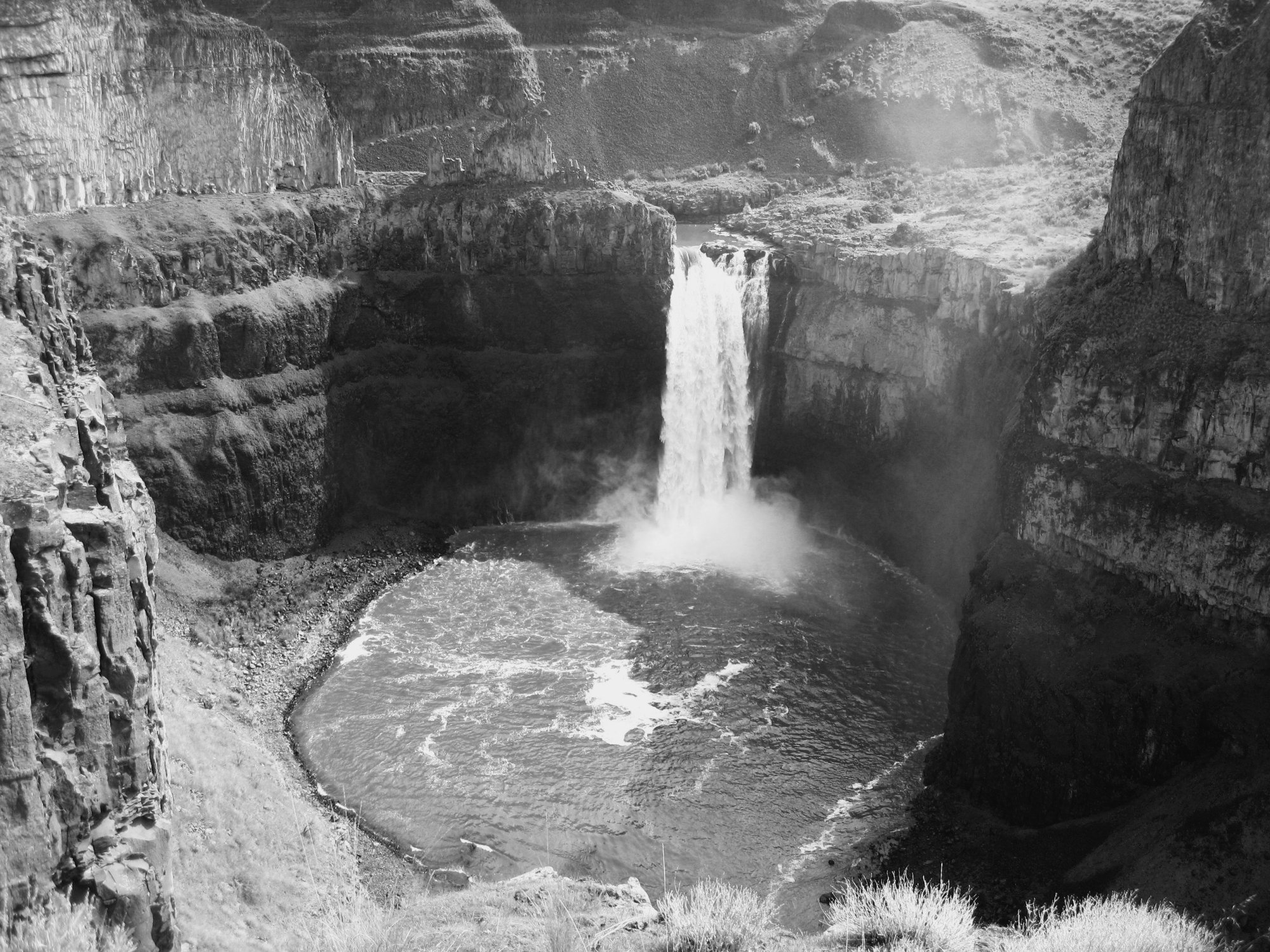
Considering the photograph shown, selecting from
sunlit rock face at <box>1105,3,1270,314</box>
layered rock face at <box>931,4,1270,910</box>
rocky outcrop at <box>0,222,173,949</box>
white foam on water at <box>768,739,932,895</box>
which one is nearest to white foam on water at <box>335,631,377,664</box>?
white foam on water at <box>768,739,932,895</box>

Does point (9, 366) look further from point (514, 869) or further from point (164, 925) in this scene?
point (514, 869)

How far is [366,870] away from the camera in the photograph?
Answer: 3659cm

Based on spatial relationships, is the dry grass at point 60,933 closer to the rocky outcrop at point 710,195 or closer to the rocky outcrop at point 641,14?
the rocky outcrop at point 710,195

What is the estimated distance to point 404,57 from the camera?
327 feet

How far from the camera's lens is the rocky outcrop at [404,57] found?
9888 centimetres

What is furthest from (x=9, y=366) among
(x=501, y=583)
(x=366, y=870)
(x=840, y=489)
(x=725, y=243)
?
(x=725, y=243)

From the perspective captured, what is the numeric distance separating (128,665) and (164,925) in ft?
14.4

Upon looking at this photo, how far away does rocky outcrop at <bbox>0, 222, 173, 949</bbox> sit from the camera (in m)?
18.2

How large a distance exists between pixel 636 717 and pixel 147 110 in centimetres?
4168

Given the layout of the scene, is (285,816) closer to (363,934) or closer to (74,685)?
(363,934)

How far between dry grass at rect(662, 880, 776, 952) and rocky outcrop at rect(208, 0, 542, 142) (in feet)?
275

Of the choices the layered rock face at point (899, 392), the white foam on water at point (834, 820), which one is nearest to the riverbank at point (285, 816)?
the white foam on water at point (834, 820)

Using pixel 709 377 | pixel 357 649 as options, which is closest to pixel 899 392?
pixel 709 377

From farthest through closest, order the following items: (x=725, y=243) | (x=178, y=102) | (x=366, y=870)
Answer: (x=725, y=243) < (x=178, y=102) < (x=366, y=870)
